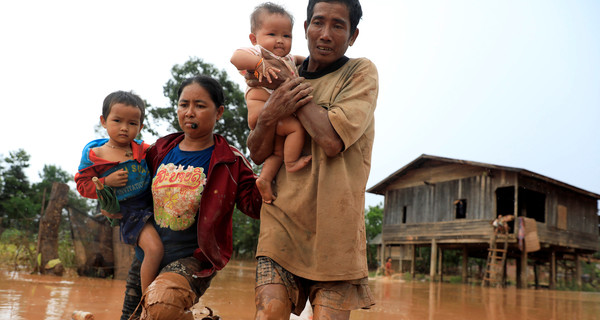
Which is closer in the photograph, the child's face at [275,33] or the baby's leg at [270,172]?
the baby's leg at [270,172]

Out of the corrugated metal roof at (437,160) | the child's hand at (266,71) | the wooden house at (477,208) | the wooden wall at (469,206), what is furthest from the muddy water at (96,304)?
the wooden wall at (469,206)

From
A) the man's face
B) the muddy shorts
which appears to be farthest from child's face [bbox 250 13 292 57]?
the muddy shorts

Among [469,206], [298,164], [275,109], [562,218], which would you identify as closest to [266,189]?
[298,164]

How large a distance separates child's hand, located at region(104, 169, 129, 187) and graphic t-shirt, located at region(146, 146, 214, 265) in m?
0.16

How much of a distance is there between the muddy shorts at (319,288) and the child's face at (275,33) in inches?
42.0

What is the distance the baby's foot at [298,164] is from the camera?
196 centimetres

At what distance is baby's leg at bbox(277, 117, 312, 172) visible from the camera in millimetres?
1968

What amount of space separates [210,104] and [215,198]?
0.50 meters

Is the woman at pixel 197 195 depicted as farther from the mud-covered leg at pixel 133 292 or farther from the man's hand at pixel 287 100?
the man's hand at pixel 287 100

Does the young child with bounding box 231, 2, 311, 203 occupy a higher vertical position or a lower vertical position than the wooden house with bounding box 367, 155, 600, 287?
lower

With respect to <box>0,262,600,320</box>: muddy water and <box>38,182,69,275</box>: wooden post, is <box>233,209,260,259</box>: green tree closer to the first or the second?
<box>38,182,69,275</box>: wooden post

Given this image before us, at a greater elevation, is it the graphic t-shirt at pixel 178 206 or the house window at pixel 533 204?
the house window at pixel 533 204

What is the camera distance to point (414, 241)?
2255 cm

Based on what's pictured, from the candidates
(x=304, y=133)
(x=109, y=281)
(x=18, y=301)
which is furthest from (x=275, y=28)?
(x=109, y=281)
